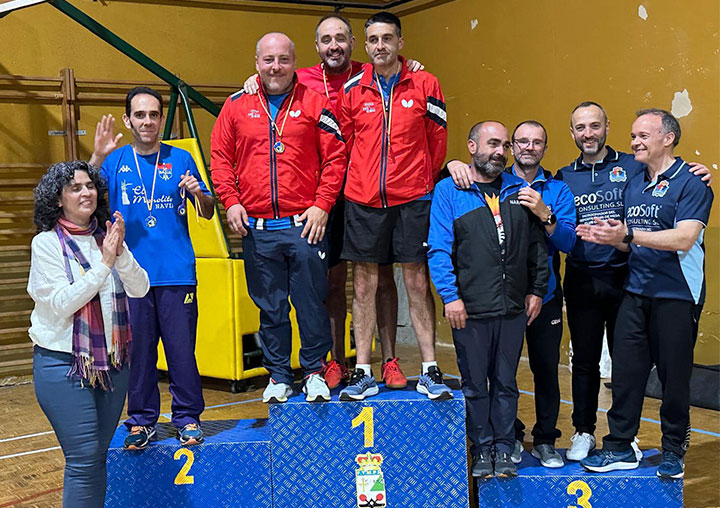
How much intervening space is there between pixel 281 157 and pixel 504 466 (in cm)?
162

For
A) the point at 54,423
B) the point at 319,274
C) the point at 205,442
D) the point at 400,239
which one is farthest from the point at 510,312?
the point at 54,423

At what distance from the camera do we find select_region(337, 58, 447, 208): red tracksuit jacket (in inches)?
135

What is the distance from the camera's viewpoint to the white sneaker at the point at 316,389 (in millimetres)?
3383

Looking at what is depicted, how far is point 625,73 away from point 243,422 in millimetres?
4071

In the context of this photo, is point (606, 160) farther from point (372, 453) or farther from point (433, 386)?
point (372, 453)

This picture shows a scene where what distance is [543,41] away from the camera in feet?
22.0

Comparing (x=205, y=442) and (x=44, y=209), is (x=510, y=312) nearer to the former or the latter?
(x=205, y=442)

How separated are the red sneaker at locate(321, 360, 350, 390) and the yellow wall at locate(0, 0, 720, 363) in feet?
10.4

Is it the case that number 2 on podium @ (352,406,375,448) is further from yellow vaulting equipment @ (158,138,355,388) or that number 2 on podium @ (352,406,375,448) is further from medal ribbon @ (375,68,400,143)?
yellow vaulting equipment @ (158,138,355,388)

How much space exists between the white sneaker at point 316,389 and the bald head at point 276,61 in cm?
128

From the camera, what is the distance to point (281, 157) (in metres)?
3.45

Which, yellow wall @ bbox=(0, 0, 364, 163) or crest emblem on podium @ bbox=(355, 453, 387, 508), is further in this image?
yellow wall @ bbox=(0, 0, 364, 163)

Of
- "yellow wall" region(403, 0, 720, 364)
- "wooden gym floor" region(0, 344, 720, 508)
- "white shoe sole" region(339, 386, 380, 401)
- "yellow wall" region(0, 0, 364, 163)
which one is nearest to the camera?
"white shoe sole" region(339, 386, 380, 401)

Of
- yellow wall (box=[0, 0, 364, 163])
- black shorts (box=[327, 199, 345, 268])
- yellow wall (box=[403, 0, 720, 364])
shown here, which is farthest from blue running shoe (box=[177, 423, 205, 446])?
yellow wall (box=[0, 0, 364, 163])
